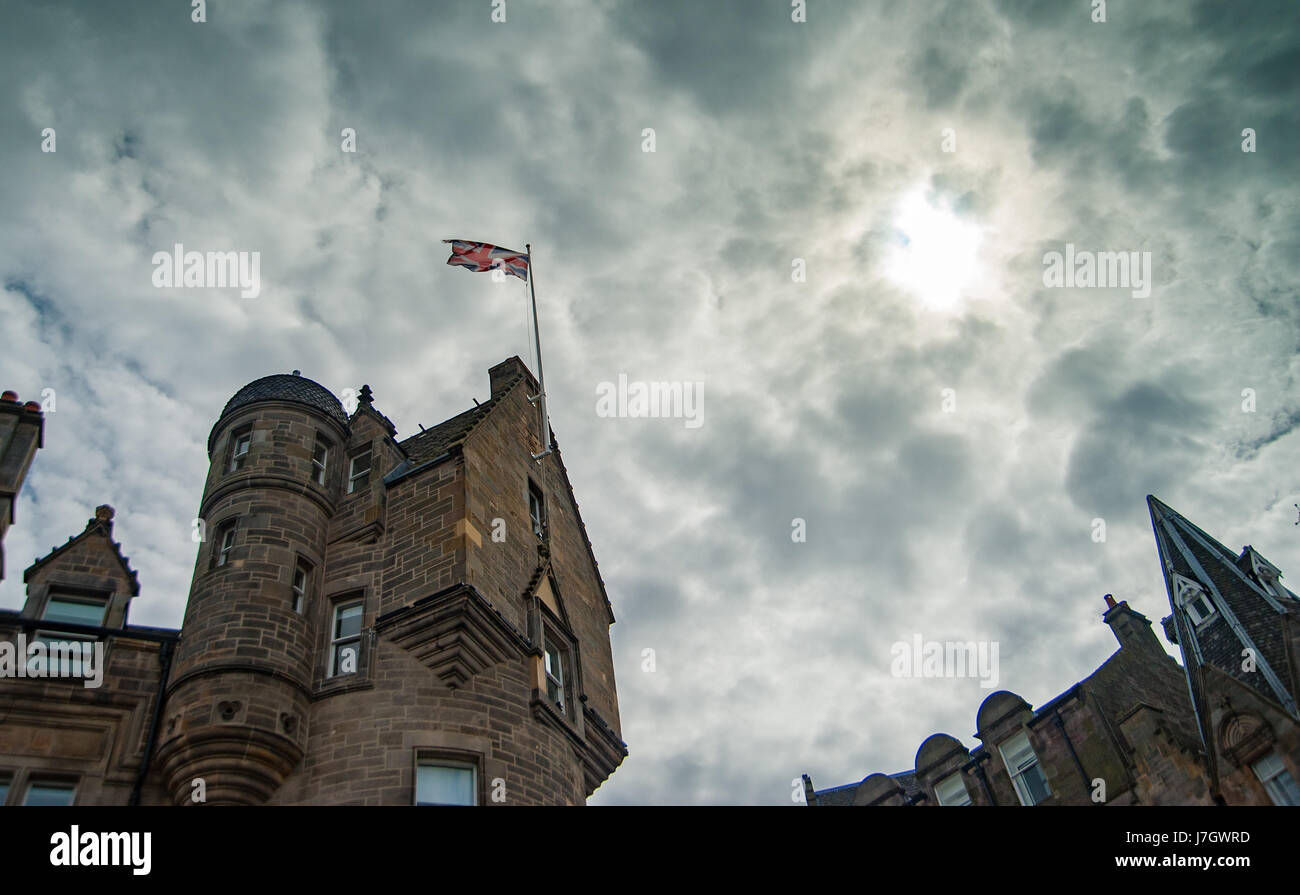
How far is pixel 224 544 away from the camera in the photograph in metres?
18.2

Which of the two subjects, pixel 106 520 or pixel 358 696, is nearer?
pixel 358 696

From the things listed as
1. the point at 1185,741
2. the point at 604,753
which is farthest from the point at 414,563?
the point at 1185,741

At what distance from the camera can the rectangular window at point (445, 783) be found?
49.4 ft

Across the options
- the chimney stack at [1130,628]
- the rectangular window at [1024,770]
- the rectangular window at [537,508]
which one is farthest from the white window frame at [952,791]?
the rectangular window at [537,508]

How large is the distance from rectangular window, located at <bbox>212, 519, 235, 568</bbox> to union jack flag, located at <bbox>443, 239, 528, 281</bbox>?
9.99 m

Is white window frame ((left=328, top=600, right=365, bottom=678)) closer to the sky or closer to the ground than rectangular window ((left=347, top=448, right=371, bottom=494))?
closer to the ground

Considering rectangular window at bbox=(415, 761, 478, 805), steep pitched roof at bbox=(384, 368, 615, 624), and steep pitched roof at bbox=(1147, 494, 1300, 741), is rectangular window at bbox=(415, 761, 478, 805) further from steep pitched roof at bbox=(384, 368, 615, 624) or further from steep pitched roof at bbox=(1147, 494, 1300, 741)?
steep pitched roof at bbox=(1147, 494, 1300, 741)

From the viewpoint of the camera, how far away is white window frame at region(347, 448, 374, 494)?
66.4 ft

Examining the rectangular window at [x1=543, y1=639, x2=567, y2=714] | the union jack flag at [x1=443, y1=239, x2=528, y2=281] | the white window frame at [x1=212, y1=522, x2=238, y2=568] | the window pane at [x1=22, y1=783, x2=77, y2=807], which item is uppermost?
the union jack flag at [x1=443, y1=239, x2=528, y2=281]

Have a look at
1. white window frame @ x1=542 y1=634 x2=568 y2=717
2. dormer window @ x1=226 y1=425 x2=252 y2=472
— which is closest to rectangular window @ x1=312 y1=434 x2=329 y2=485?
dormer window @ x1=226 y1=425 x2=252 y2=472

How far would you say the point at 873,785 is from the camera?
3419 centimetres

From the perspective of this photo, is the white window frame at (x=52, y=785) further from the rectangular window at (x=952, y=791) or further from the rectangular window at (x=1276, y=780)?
the rectangular window at (x=952, y=791)
